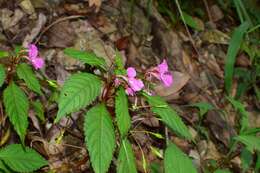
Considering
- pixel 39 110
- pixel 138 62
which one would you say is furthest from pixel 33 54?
pixel 138 62

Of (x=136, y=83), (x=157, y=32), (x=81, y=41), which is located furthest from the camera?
(x=157, y=32)

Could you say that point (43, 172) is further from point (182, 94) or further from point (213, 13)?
point (213, 13)

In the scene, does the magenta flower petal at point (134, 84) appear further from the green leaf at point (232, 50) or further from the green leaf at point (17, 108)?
the green leaf at point (232, 50)

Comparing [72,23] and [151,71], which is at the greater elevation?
[72,23]

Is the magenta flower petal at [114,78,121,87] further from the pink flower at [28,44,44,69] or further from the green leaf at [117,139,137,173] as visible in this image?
the pink flower at [28,44,44,69]

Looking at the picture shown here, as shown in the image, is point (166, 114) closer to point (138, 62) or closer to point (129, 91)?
point (129, 91)

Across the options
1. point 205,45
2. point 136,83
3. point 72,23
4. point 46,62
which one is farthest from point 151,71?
point 205,45
